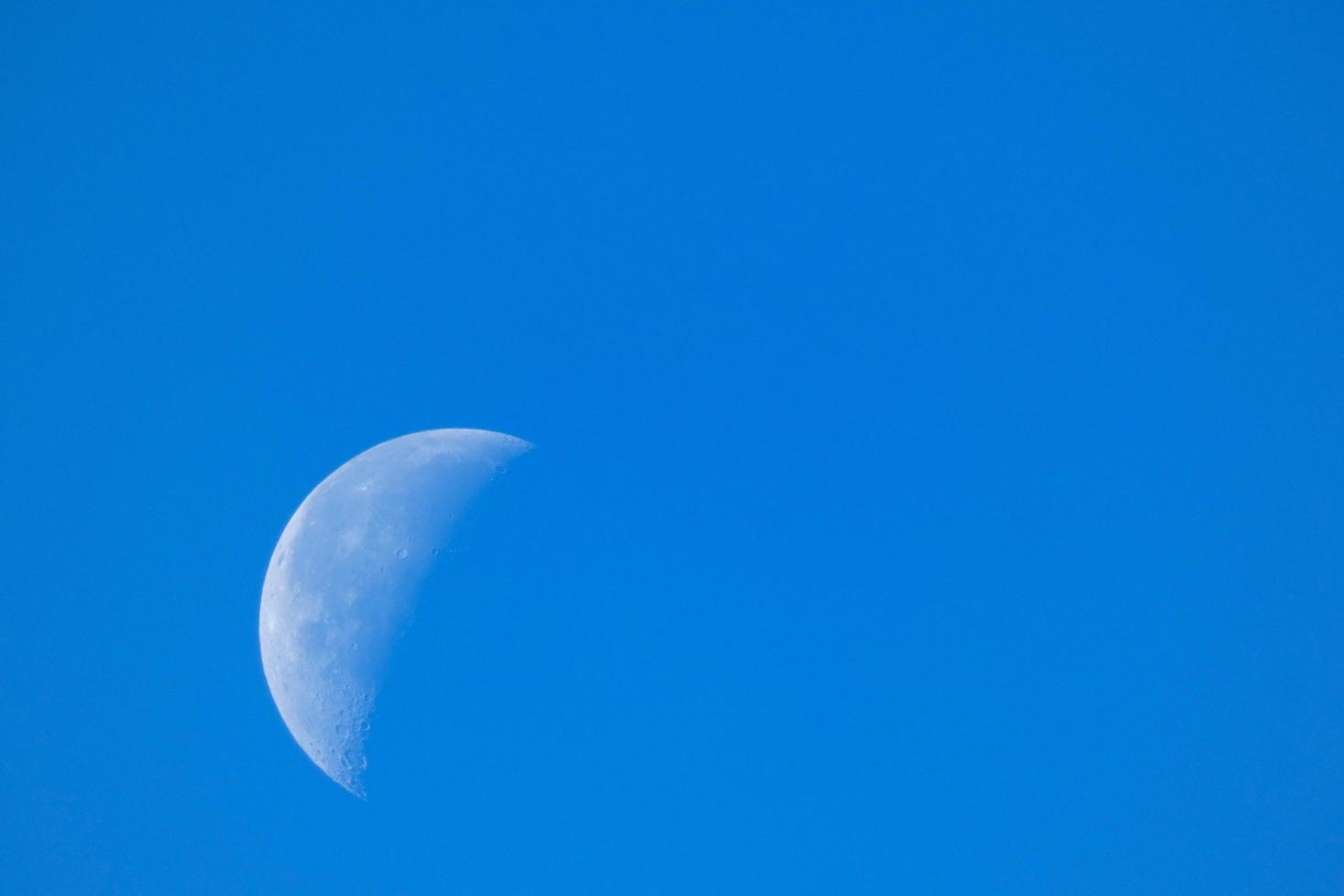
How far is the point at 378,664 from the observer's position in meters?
5.67

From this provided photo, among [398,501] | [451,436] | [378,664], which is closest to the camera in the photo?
[378,664]

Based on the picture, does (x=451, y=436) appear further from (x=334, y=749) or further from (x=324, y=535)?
(x=334, y=749)

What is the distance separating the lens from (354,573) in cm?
589

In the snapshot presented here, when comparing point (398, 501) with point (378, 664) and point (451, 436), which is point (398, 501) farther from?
point (378, 664)

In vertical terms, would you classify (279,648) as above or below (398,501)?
below

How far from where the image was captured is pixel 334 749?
19.4 ft

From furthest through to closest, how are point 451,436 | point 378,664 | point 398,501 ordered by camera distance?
point 451,436 → point 398,501 → point 378,664

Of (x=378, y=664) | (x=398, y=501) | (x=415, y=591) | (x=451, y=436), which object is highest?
(x=451, y=436)

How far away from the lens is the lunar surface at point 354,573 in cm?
574

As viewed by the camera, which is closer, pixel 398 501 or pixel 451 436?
pixel 398 501

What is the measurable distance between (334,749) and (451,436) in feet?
7.76

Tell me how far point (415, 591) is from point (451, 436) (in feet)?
4.47

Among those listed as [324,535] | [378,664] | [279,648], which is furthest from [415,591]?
[279,648]

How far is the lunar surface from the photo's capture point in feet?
18.8
